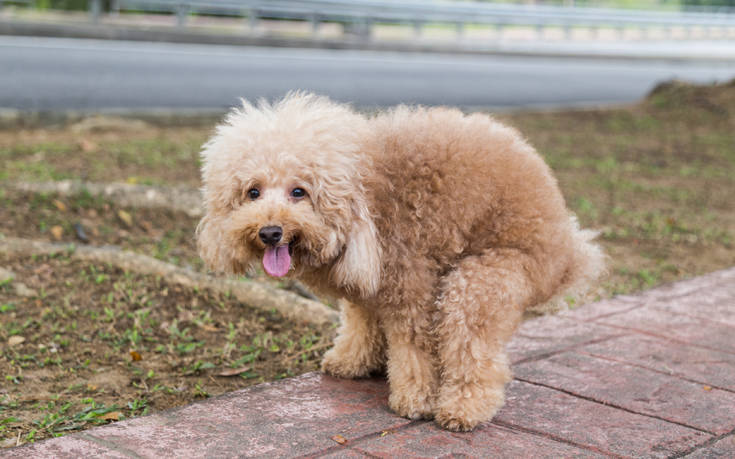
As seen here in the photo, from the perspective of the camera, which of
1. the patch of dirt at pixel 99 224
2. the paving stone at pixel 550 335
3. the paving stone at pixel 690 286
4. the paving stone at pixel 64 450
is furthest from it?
the patch of dirt at pixel 99 224

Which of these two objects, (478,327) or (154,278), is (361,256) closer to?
(478,327)

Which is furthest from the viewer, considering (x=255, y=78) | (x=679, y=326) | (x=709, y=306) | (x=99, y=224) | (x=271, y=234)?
(x=255, y=78)

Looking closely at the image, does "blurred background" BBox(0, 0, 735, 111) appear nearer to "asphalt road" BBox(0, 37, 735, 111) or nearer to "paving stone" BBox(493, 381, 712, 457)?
"asphalt road" BBox(0, 37, 735, 111)

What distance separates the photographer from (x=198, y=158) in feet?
25.0

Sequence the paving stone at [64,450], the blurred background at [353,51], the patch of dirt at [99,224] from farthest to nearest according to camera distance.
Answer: the blurred background at [353,51] < the patch of dirt at [99,224] < the paving stone at [64,450]

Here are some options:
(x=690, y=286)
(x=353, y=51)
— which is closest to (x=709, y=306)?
(x=690, y=286)

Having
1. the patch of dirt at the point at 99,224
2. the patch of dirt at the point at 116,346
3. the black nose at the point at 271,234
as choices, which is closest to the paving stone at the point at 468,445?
the black nose at the point at 271,234

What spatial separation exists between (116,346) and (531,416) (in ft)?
6.21

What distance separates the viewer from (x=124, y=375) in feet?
12.0

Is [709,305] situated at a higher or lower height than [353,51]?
lower

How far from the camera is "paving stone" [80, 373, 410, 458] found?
2.85m

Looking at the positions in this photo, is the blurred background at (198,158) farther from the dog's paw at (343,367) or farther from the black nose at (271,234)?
the black nose at (271,234)

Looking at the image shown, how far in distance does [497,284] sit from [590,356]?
39.3 inches

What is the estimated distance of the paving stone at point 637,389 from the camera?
128 inches
